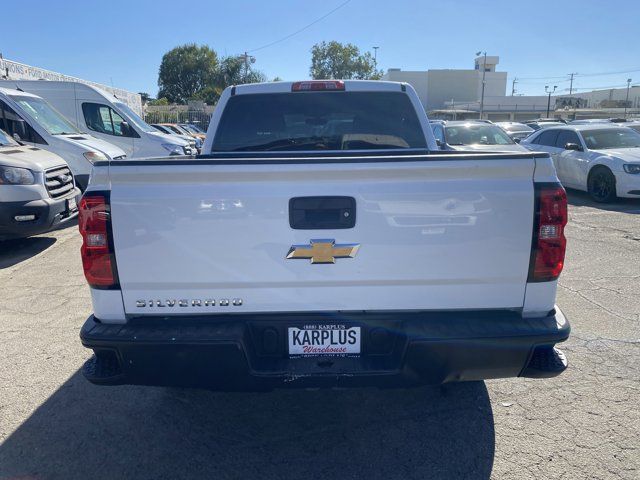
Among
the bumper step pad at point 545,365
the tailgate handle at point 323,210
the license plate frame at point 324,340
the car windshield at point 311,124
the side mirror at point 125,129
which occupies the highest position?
the car windshield at point 311,124

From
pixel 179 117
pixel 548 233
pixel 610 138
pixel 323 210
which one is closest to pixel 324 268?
pixel 323 210

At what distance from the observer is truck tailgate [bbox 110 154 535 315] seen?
2.51 meters

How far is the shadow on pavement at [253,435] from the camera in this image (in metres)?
2.85

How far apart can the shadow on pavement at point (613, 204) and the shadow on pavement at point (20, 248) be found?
10667 millimetres

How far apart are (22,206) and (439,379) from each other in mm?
6669

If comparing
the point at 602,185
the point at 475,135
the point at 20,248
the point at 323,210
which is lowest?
the point at 20,248

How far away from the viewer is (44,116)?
1056 cm

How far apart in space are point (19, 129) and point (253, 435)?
9394mm

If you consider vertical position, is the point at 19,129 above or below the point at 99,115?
below

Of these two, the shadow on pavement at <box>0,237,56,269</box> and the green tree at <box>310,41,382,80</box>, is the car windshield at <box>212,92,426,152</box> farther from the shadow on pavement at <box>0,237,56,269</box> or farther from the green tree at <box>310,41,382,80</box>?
the green tree at <box>310,41,382,80</box>

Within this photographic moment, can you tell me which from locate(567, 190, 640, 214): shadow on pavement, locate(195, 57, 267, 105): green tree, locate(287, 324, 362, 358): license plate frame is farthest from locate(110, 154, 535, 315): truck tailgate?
locate(195, 57, 267, 105): green tree

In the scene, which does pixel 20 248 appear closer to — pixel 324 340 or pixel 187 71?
pixel 324 340

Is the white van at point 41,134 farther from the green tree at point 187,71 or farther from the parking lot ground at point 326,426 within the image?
the green tree at point 187,71

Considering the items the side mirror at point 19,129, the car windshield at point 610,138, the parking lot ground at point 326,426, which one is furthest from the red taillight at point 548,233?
the car windshield at point 610,138
